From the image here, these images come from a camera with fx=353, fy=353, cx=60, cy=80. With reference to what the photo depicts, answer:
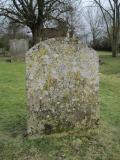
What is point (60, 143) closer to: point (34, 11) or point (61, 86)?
point (61, 86)

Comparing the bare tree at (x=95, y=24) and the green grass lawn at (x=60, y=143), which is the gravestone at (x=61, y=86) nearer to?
the green grass lawn at (x=60, y=143)

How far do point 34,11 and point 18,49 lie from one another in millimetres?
4531

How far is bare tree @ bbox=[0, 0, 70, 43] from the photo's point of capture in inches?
1129

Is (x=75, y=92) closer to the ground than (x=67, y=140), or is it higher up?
higher up

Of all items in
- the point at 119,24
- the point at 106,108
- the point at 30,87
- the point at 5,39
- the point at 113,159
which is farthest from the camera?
the point at 5,39

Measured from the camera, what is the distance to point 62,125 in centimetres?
634

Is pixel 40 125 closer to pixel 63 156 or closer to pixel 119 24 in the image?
pixel 63 156

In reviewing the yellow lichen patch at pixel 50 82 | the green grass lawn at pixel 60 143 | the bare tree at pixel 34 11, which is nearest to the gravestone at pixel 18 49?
the bare tree at pixel 34 11

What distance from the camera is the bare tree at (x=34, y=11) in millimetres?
28688

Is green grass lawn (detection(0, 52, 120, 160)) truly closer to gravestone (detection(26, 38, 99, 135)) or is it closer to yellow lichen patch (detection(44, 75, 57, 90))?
gravestone (detection(26, 38, 99, 135))

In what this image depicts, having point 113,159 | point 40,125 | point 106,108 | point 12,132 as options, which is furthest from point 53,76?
point 106,108

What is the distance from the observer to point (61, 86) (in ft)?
20.6

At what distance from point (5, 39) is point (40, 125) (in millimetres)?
43511

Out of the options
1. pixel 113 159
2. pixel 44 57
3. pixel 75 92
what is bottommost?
pixel 113 159
